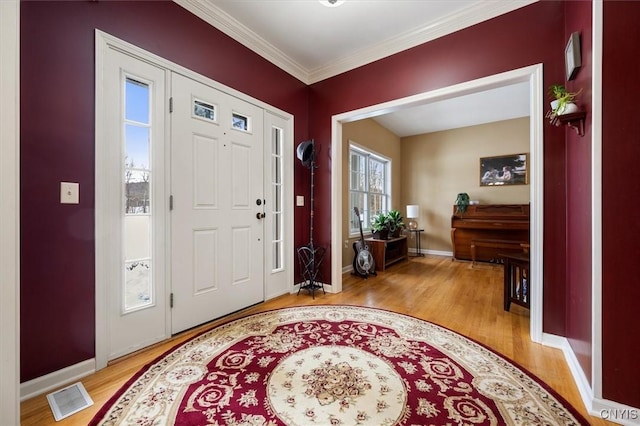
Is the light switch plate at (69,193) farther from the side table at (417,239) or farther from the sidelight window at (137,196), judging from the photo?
the side table at (417,239)

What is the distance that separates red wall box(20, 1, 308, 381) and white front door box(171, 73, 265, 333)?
20.5 inches

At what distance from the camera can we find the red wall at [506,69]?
6.45 ft

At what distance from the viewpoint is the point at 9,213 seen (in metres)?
1.13

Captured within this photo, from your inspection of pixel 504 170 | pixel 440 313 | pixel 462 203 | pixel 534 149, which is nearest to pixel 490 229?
pixel 462 203

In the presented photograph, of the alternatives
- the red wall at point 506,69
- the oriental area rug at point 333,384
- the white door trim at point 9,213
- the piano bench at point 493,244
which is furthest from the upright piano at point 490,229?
the white door trim at point 9,213

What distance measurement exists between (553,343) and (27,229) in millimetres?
3493

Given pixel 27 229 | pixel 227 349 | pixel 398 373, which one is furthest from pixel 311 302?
pixel 27 229

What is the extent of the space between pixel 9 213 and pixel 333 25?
8.89 feet

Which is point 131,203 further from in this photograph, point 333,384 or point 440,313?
point 440,313

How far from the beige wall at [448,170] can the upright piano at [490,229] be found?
20.9 inches

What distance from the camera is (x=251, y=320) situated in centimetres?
235

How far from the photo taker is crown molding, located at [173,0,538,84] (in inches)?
86.7

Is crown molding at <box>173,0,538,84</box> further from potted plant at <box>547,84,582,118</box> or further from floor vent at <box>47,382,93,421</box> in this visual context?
floor vent at <box>47,382,93,421</box>

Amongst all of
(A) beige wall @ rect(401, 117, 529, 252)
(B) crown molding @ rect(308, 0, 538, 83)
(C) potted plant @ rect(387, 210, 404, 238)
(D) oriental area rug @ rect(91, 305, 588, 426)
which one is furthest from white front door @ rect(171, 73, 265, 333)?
(A) beige wall @ rect(401, 117, 529, 252)
